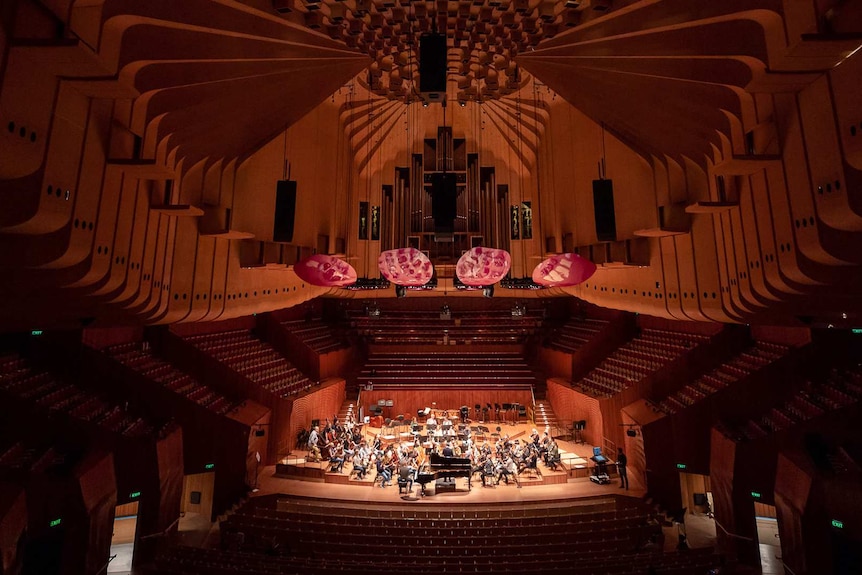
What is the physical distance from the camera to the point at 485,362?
13781 mm

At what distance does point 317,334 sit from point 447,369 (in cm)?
413

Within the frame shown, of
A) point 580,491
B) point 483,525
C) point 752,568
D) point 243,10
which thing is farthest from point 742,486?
point 243,10

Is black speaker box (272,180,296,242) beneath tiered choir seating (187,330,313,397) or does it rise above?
above

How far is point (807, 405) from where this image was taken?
680cm

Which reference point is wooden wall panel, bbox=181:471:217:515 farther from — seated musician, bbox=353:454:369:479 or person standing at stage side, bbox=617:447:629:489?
person standing at stage side, bbox=617:447:629:489

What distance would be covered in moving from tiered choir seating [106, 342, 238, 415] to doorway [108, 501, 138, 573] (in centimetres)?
196

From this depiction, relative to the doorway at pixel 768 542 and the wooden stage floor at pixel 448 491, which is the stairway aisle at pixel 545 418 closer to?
the wooden stage floor at pixel 448 491

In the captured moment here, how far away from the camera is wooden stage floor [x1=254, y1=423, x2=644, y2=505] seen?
25.4 feet

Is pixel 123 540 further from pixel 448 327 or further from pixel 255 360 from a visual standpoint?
pixel 448 327

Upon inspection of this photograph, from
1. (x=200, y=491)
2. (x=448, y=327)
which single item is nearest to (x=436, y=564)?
(x=200, y=491)

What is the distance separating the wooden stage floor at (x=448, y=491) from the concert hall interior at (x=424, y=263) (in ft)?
0.25

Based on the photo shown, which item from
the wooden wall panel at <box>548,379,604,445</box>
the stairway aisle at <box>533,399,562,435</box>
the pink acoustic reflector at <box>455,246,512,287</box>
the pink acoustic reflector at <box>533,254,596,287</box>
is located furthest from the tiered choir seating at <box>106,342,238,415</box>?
the wooden wall panel at <box>548,379,604,445</box>

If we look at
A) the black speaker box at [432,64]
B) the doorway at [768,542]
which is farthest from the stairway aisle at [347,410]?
the black speaker box at [432,64]

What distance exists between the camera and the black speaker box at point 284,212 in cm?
590
